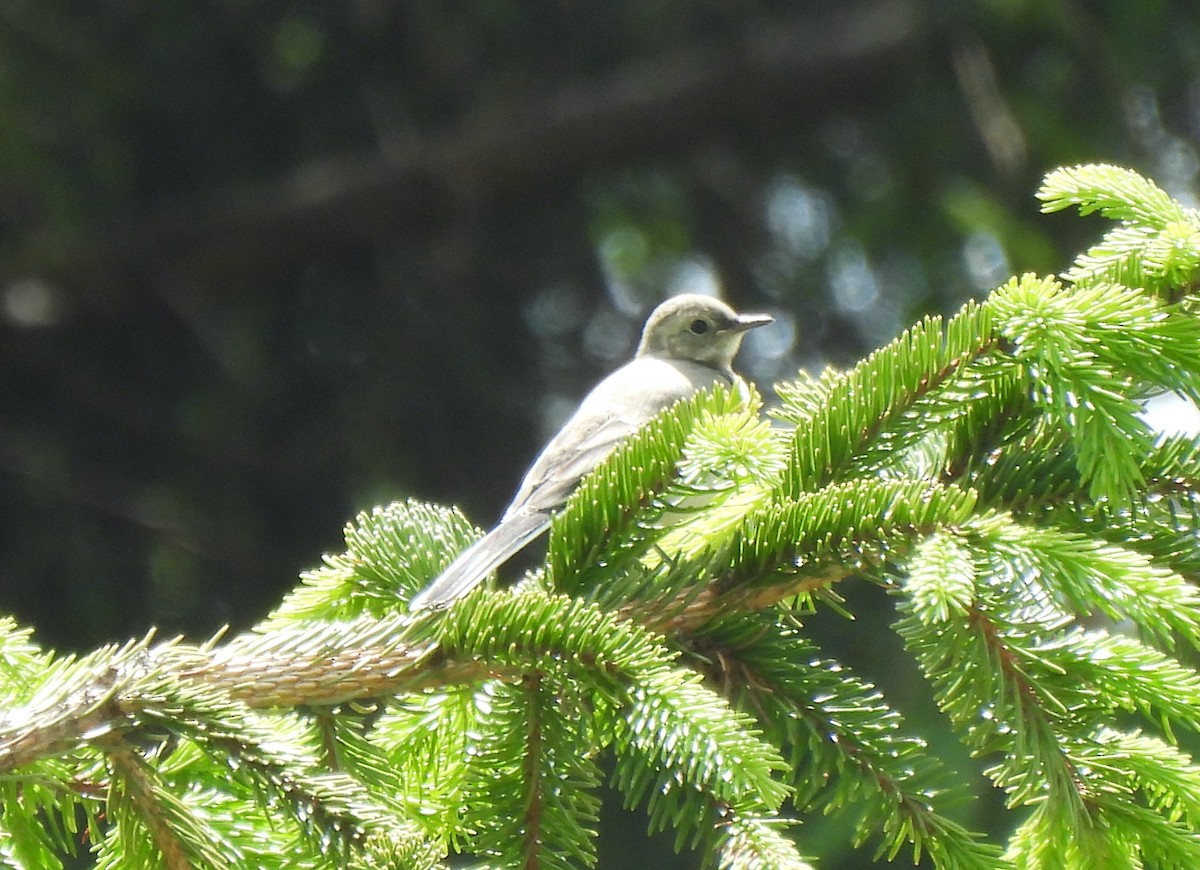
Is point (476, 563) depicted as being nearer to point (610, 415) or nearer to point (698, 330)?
point (610, 415)

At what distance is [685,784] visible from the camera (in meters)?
1.76

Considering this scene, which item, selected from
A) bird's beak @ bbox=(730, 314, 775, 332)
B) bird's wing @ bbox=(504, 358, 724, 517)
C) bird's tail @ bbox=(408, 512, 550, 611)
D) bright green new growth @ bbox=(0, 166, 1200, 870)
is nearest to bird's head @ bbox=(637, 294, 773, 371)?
bird's beak @ bbox=(730, 314, 775, 332)

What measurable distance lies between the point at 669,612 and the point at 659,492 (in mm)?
173

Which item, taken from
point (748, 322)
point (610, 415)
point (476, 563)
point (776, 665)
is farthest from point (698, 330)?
point (776, 665)

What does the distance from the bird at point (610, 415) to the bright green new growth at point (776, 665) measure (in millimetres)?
185

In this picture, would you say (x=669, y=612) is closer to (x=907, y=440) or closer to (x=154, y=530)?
(x=907, y=440)

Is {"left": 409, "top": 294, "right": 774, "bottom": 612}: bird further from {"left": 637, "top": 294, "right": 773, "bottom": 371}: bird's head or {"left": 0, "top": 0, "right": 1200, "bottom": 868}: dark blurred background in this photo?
{"left": 0, "top": 0, "right": 1200, "bottom": 868}: dark blurred background

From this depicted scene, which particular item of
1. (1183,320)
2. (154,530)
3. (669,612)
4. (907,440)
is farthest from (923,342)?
(154,530)

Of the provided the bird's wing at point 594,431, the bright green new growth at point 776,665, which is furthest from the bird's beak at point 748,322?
the bright green new growth at point 776,665

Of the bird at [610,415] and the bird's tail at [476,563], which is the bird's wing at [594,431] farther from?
the bird's tail at [476,563]

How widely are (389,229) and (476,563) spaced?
462 cm

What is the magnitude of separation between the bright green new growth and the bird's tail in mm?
108

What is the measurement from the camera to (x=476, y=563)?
2.20 metres

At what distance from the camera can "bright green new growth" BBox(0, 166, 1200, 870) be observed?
167cm
